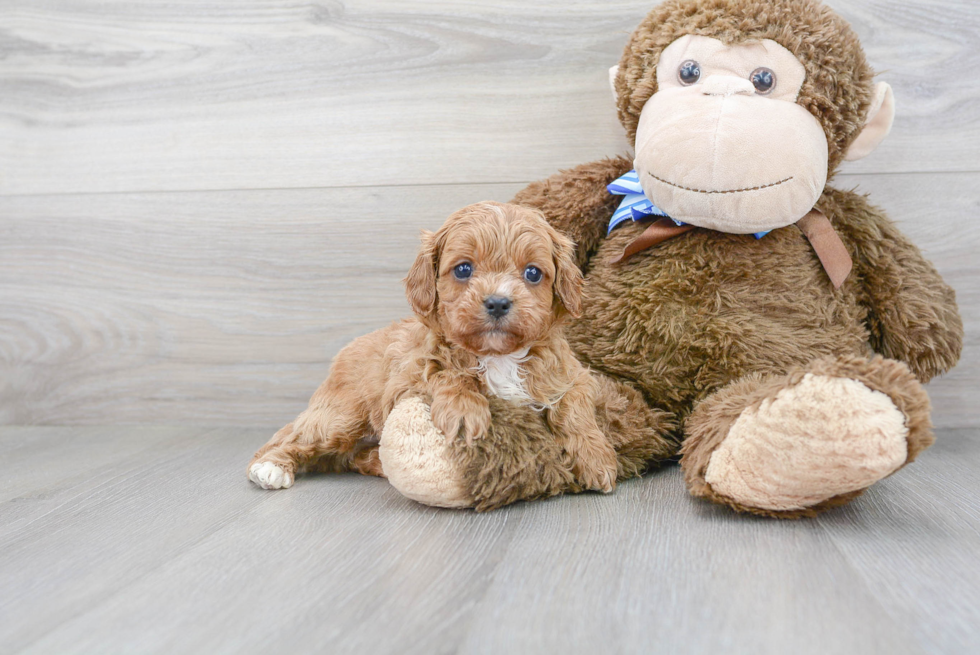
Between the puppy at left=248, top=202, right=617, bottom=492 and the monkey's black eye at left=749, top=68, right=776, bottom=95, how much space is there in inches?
15.3

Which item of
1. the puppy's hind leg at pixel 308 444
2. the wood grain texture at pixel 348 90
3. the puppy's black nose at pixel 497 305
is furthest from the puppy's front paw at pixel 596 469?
the wood grain texture at pixel 348 90

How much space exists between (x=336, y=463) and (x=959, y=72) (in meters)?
1.39

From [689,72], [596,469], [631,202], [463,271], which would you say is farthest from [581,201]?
[596,469]

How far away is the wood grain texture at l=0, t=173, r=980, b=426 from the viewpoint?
1.63 m

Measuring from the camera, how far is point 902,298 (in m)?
1.27

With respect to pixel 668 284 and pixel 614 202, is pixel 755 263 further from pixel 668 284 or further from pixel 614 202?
pixel 614 202

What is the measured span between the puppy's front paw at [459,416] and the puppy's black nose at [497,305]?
134 mm

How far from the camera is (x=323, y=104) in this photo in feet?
5.31

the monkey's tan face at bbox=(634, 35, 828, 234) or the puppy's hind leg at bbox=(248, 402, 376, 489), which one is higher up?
the monkey's tan face at bbox=(634, 35, 828, 234)

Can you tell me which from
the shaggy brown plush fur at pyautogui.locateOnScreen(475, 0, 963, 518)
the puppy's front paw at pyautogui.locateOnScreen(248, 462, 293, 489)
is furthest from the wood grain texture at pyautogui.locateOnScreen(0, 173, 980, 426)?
the puppy's front paw at pyautogui.locateOnScreen(248, 462, 293, 489)

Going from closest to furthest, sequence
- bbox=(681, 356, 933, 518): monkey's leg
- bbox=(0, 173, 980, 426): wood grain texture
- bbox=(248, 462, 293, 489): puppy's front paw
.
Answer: bbox=(681, 356, 933, 518): monkey's leg
bbox=(248, 462, 293, 489): puppy's front paw
bbox=(0, 173, 980, 426): wood grain texture

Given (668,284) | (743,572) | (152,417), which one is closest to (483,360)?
(668,284)

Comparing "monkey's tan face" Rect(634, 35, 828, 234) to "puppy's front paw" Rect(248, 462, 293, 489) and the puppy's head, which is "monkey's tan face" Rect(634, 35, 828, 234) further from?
"puppy's front paw" Rect(248, 462, 293, 489)

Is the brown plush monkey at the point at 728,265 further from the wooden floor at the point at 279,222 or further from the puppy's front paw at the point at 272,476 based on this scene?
the puppy's front paw at the point at 272,476
